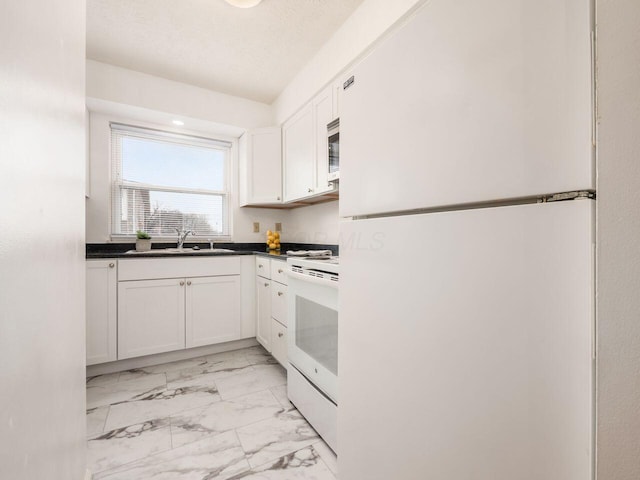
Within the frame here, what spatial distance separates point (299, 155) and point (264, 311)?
147 centimetres

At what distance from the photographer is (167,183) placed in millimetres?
2979

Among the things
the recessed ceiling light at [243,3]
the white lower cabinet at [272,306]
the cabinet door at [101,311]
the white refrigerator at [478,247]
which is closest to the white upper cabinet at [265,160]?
the white lower cabinet at [272,306]

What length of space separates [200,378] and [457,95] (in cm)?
245

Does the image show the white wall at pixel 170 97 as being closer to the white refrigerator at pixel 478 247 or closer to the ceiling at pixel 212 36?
the ceiling at pixel 212 36

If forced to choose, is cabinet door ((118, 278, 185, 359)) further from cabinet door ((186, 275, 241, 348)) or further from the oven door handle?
the oven door handle

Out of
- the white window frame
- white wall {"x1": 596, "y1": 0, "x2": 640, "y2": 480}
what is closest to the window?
the white window frame

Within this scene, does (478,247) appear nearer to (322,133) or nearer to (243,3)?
(322,133)

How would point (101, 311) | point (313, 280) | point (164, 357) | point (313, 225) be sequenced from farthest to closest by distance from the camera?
point (313, 225) → point (164, 357) → point (101, 311) → point (313, 280)

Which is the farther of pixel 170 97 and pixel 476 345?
pixel 170 97

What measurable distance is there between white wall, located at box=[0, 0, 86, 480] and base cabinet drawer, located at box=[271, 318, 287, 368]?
51.9 inches

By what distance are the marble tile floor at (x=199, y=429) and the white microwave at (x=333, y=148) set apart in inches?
62.8

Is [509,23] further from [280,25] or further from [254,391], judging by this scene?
[254,391]

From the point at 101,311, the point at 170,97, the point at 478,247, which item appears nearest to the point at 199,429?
the point at 101,311

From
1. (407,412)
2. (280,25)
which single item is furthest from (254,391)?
(280,25)
